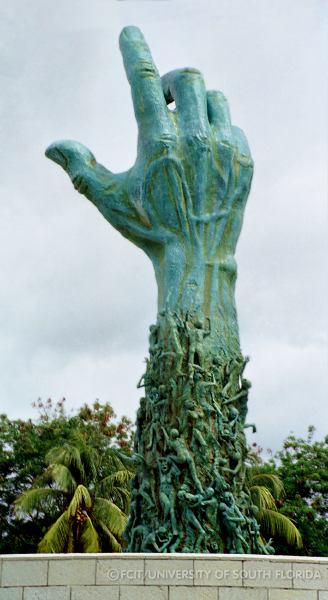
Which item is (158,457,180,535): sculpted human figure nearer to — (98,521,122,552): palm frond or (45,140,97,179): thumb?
(45,140,97,179): thumb

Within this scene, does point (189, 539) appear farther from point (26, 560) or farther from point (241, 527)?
point (26, 560)

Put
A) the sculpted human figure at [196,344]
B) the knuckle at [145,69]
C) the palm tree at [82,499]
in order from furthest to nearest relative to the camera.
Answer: the palm tree at [82,499], the knuckle at [145,69], the sculpted human figure at [196,344]

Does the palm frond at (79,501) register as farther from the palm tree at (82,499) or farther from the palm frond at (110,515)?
the palm frond at (110,515)

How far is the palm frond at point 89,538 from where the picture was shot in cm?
1688

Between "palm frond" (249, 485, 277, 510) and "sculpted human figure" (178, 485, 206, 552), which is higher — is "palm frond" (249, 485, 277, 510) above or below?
above

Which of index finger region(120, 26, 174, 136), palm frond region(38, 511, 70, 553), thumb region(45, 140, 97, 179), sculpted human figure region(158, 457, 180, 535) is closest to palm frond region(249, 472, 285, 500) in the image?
palm frond region(38, 511, 70, 553)

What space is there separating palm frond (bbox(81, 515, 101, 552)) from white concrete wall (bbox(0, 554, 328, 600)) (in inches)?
359

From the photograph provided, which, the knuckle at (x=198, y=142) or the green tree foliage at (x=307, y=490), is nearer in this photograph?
the knuckle at (x=198, y=142)

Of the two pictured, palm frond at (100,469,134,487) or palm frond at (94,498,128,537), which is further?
palm frond at (100,469,134,487)

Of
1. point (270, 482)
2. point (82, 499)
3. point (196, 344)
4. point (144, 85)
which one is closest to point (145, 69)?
point (144, 85)

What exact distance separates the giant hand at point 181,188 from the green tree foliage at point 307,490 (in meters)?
11.1

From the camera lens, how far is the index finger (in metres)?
11.5

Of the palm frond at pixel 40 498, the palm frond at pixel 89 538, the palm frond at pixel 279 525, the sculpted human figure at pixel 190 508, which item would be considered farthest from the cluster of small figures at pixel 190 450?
the palm frond at pixel 279 525

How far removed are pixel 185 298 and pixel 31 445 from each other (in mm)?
13612
